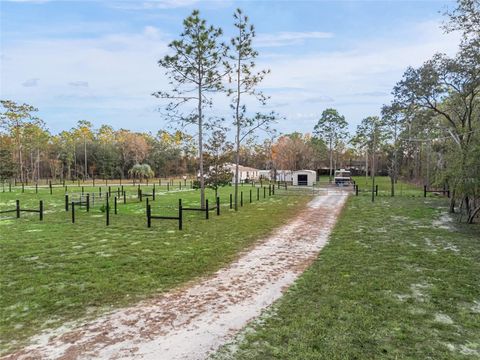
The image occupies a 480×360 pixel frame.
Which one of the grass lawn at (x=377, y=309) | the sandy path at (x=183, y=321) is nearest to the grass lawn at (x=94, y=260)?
the sandy path at (x=183, y=321)

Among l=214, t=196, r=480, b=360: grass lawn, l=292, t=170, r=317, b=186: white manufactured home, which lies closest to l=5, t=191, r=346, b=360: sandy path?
l=214, t=196, r=480, b=360: grass lawn

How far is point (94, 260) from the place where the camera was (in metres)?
8.55

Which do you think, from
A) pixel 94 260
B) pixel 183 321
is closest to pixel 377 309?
pixel 183 321

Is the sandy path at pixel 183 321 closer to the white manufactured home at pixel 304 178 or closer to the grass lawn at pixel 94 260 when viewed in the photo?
the grass lawn at pixel 94 260

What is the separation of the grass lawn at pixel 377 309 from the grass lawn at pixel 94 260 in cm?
241

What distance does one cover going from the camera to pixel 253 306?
582 centimetres

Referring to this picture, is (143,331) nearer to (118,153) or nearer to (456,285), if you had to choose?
(456,285)

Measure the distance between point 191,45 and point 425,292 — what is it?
1631 cm

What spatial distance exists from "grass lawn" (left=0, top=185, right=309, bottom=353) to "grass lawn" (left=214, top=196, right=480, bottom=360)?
2.41 m

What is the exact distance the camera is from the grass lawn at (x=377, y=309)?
4371 millimetres

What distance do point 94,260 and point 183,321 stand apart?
13.7 ft

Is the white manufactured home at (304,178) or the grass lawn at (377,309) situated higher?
the white manufactured home at (304,178)

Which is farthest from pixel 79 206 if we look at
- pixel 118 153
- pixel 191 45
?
pixel 118 153

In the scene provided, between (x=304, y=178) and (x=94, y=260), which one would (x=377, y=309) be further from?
(x=304, y=178)
